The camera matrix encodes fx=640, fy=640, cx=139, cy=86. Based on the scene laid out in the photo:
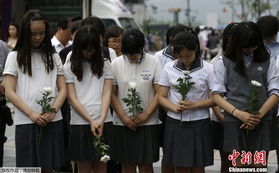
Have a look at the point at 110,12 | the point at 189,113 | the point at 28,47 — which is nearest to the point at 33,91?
the point at 28,47

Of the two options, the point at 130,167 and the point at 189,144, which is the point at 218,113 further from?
the point at 130,167

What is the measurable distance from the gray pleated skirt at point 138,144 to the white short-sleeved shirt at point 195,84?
13.9 inches

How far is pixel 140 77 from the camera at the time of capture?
5.93 m

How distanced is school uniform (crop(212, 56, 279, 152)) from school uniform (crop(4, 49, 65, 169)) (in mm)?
1437

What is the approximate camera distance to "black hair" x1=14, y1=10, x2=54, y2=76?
5402 mm

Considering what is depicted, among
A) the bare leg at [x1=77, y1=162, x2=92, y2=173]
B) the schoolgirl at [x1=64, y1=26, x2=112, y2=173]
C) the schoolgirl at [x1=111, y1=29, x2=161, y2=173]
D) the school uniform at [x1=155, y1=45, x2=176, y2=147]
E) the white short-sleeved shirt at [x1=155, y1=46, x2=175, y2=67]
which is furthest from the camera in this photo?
the white short-sleeved shirt at [x1=155, y1=46, x2=175, y2=67]

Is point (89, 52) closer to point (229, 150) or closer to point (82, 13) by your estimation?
point (229, 150)

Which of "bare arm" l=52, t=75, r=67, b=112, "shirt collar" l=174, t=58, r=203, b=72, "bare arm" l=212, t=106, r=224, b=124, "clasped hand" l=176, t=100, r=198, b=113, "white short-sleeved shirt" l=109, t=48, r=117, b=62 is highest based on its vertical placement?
"white short-sleeved shirt" l=109, t=48, r=117, b=62

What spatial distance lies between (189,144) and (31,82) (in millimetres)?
1477

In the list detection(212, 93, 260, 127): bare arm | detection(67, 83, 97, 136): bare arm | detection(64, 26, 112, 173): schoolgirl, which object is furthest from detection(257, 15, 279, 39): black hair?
detection(67, 83, 97, 136): bare arm

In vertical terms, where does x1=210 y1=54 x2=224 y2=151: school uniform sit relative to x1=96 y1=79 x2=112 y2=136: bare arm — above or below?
below

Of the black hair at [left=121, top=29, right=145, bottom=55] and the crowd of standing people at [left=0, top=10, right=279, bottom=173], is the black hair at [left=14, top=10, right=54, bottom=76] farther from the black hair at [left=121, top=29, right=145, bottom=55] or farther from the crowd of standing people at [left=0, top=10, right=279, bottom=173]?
the black hair at [left=121, top=29, right=145, bottom=55]

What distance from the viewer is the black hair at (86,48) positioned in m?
5.63

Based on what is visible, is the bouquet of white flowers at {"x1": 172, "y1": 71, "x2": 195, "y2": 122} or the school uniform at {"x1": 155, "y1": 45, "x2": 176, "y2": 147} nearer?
the bouquet of white flowers at {"x1": 172, "y1": 71, "x2": 195, "y2": 122}
